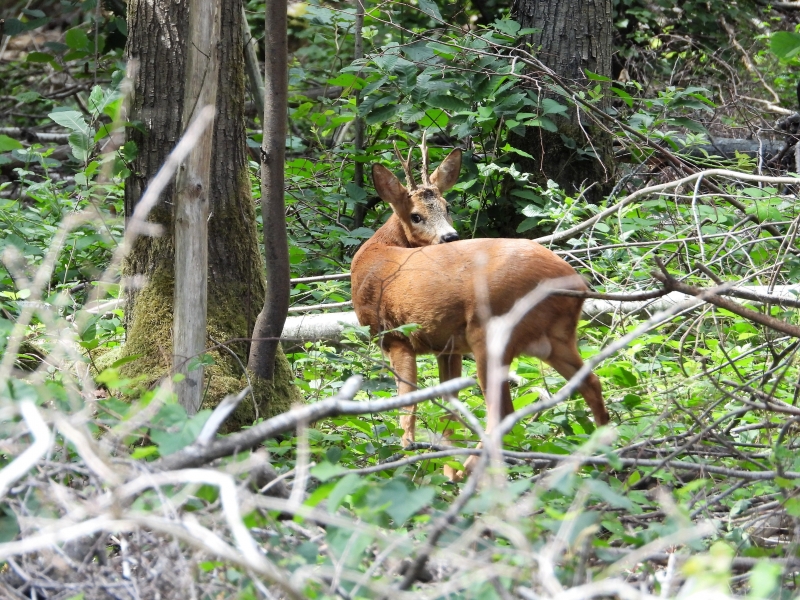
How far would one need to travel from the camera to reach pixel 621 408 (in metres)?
4.80

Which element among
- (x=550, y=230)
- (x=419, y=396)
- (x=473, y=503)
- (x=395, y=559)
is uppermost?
(x=419, y=396)

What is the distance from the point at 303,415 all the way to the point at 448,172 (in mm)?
5273

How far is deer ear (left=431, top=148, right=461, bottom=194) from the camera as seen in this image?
711 centimetres

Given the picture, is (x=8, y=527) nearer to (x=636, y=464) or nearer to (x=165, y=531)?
(x=165, y=531)

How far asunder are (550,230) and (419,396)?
18.1 feet

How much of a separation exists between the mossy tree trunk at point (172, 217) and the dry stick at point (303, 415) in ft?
7.48

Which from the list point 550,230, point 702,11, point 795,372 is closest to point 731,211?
point 550,230

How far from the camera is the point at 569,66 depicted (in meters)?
8.16

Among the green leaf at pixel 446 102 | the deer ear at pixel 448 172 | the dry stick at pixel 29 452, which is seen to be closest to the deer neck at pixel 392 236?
the deer ear at pixel 448 172

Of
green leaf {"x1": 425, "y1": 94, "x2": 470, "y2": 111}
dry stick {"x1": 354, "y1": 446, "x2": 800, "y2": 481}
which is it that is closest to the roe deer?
dry stick {"x1": 354, "y1": 446, "x2": 800, "y2": 481}

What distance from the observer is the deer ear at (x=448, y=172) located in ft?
23.3

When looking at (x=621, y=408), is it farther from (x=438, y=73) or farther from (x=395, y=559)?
(x=438, y=73)

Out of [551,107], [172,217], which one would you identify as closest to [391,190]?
[551,107]

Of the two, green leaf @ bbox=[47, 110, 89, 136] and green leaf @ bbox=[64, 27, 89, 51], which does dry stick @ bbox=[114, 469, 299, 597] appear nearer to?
green leaf @ bbox=[47, 110, 89, 136]
